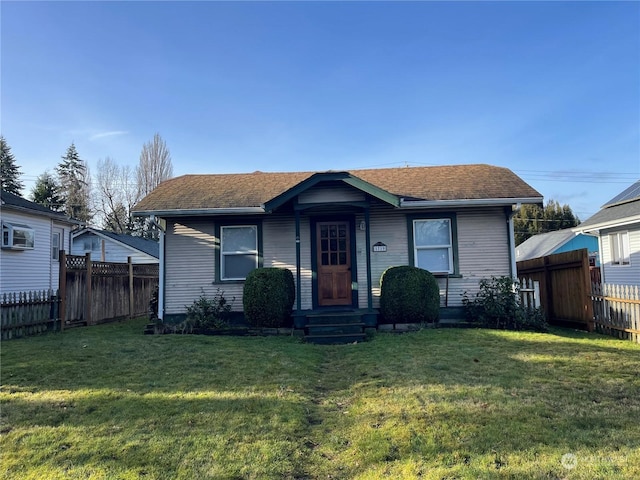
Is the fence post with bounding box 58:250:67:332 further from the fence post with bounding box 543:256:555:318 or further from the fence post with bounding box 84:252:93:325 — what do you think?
the fence post with bounding box 543:256:555:318

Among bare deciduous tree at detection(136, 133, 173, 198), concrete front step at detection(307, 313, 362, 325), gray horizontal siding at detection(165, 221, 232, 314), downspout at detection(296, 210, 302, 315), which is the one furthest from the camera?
bare deciduous tree at detection(136, 133, 173, 198)

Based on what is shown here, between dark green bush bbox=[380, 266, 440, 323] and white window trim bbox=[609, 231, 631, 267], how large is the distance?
10.3 meters

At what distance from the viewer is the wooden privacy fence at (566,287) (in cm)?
973

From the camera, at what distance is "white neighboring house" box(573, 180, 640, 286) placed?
1495 cm

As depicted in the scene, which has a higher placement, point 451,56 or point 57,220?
point 451,56

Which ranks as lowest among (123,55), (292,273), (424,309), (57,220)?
(424,309)

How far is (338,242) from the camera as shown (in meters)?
11.0

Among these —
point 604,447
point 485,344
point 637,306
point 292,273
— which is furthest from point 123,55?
point 637,306

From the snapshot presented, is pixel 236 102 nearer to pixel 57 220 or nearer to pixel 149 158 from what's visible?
pixel 57 220

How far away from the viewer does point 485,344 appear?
7.68 meters

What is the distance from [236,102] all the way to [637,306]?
41.1 feet

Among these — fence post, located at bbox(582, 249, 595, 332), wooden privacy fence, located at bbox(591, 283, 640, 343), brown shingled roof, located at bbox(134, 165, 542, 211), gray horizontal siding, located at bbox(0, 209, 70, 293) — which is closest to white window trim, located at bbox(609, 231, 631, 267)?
brown shingled roof, located at bbox(134, 165, 542, 211)

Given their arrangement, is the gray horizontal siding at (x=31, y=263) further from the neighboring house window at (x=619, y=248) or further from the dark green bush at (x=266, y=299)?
the neighboring house window at (x=619, y=248)

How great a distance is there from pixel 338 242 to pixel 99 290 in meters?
7.44
